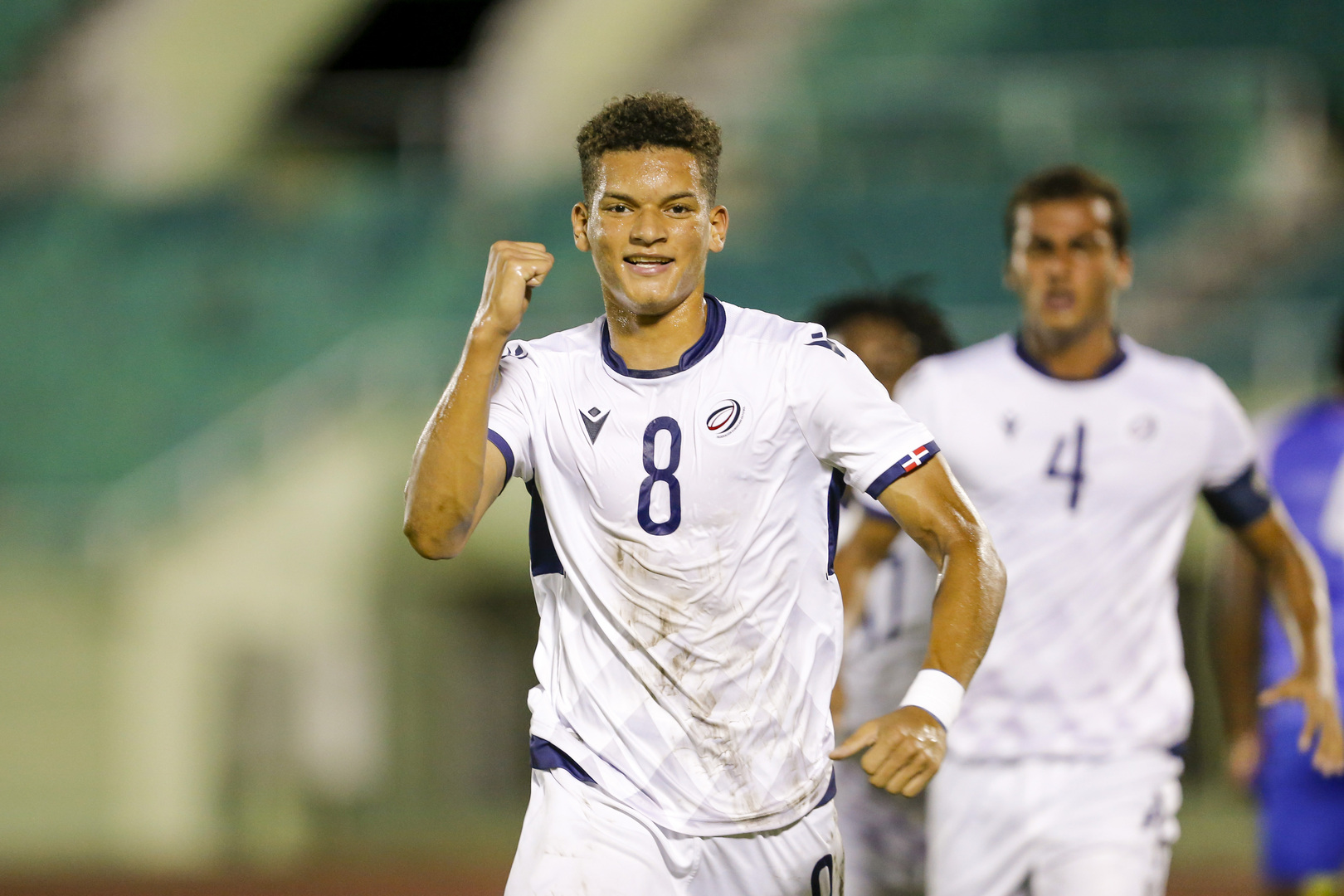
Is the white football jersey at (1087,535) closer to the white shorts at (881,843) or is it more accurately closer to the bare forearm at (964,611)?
the white shorts at (881,843)

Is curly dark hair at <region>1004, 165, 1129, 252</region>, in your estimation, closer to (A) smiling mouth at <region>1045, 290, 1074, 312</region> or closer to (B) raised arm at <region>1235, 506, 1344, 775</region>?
(A) smiling mouth at <region>1045, 290, 1074, 312</region>

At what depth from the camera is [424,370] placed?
35.6 feet

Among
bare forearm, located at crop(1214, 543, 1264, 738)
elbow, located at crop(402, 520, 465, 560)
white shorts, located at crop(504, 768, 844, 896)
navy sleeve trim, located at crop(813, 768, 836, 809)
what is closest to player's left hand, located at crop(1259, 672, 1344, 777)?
bare forearm, located at crop(1214, 543, 1264, 738)

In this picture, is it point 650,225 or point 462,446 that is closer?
point 462,446

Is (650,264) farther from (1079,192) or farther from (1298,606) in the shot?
(1298,606)

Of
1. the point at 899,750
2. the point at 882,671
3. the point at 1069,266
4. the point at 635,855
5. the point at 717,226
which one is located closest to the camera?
the point at 899,750

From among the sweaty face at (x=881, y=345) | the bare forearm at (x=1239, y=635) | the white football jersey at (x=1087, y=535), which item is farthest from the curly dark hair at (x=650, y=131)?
the bare forearm at (x=1239, y=635)

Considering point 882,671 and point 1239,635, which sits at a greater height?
point 1239,635

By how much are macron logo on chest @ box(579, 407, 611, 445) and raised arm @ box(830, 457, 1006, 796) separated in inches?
21.3

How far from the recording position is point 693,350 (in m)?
3.14

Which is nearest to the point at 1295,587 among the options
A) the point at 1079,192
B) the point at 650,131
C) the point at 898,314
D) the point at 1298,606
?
the point at 1298,606

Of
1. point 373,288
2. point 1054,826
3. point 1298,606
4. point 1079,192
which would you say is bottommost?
point 1054,826

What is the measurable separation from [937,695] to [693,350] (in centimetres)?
81

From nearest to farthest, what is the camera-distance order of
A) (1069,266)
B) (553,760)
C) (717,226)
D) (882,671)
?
(553,760)
(717,226)
(1069,266)
(882,671)
